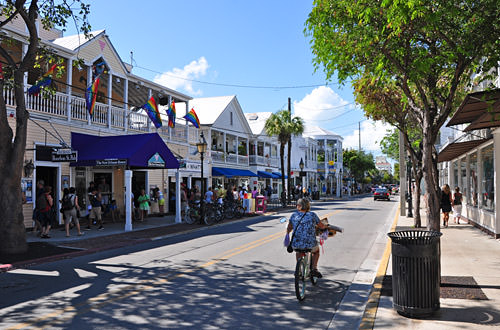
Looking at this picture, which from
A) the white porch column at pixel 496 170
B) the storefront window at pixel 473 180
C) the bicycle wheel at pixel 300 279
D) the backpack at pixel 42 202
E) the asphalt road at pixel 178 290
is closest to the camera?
the asphalt road at pixel 178 290

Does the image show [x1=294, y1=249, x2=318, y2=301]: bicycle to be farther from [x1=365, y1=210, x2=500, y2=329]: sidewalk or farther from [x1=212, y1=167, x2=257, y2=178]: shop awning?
[x1=212, y1=167, x2=257, y2=178]: shop awning

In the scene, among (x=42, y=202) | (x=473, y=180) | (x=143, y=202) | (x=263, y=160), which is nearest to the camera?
(x=42, y=202)

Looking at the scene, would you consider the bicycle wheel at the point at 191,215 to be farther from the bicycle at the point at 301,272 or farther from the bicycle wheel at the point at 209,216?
the bicycle at the point at 301,272

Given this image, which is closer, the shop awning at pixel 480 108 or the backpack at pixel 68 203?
the shop awning at pixel 480 108

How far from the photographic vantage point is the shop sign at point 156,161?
17.2 metres

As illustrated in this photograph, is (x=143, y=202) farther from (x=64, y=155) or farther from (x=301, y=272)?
(x=301, y=272)

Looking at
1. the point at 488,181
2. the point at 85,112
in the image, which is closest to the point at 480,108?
the point at 488,181

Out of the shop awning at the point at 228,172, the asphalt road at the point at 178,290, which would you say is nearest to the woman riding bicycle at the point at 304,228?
the asphalt road at the point at 178,290

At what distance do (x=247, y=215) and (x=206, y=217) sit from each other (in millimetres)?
6222

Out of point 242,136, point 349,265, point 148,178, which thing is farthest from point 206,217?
point 242,136

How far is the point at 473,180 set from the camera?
17078mm

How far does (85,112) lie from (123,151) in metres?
3.62

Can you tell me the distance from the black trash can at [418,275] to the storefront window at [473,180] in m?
12.9

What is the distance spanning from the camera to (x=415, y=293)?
5.39 meters
